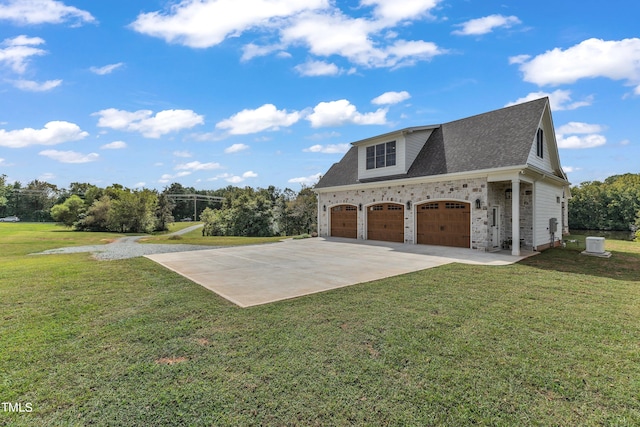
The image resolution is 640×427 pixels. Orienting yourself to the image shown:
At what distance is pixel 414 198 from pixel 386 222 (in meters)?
2.19

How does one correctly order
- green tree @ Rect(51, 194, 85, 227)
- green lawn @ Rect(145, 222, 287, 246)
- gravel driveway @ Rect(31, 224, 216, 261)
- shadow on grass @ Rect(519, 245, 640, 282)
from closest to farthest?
shadow on grass @ Rect(519, 245, 640, 282) → gravel driveway @ Rect(31, 224, 216, 261) → green lawn @ Rect(145, 222, 287, 246) → green tree @ Rect(51, 194, 85, 227)

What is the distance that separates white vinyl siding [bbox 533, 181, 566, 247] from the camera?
1218cm

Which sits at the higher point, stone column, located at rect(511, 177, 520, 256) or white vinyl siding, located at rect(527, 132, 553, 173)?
white vinyl siding, located at rect(527, 132, 553, 173)

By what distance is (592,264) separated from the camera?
912 cm

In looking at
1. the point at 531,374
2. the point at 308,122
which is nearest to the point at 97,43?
the point at 308,122

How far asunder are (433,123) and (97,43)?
15449mm

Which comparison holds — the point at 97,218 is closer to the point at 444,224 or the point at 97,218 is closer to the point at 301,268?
the point at 301,268

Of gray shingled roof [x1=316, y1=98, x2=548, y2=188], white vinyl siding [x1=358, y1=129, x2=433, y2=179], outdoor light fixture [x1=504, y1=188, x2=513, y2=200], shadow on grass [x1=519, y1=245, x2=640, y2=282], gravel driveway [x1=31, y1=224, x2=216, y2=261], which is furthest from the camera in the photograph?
white vinyl siding [x1=358, y1=129, x2=433, y2=179]

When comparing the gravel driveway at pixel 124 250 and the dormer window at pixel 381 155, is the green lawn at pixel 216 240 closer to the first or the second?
the gravel driveway at pixel 124 250

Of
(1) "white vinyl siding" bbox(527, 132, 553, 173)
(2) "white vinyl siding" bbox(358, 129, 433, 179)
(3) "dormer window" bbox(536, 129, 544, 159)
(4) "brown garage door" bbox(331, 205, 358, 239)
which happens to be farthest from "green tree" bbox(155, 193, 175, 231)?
(3) "dormer window" bbox(536, 129, 544, 159)

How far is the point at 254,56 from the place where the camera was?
47.5 ft

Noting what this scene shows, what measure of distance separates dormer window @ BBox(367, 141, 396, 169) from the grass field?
10561 mm

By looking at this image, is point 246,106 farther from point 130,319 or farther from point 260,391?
point 260,391

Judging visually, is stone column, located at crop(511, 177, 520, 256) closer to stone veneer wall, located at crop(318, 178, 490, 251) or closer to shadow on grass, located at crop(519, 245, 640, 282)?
shadow on grass, located at crop(519, 245, 640, 282)
